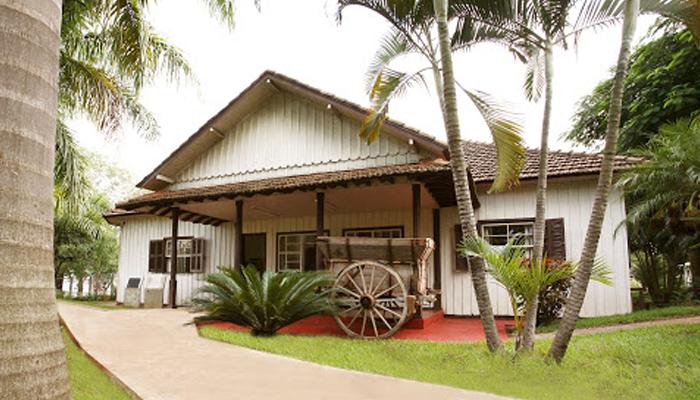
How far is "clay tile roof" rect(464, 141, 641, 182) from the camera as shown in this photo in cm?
949

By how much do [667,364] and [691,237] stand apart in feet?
26.5

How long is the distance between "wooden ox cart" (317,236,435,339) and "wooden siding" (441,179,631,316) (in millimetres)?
3085

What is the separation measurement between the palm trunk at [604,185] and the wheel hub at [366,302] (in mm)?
2810

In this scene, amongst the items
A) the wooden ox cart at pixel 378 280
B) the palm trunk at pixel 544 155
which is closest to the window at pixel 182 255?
the wooden ox cart at pixel 378 280

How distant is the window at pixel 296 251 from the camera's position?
39.8 feet

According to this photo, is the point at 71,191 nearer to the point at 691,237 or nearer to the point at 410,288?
the point at 410,288

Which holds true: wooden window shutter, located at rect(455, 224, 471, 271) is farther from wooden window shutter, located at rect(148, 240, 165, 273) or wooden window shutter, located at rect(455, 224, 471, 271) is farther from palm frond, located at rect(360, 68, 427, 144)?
wooden window shutter, located at rect(148, 240, 165, 273)

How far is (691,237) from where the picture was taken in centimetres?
1131

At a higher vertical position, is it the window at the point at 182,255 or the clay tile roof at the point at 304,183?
the clay tile roof at the point at 304,183

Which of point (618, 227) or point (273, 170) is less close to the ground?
point (273, 170)

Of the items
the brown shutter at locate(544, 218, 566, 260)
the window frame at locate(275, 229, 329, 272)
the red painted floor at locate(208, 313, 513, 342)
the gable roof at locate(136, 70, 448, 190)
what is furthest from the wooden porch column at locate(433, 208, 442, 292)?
the window frame at locate(275, 229, 329, 272)

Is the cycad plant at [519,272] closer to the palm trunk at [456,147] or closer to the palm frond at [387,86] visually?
the palm trunk at [456,147]

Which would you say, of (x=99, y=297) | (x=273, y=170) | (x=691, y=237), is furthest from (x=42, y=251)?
(x=99, y=297)

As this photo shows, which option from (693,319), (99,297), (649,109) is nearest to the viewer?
(693,319)
